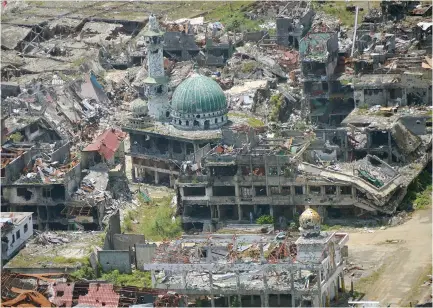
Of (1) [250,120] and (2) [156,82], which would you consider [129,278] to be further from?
(2) [156,82]

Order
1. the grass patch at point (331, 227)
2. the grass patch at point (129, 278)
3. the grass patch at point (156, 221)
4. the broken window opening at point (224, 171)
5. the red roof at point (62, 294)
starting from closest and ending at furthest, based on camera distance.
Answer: the red roof at point (62, 294)
the grass patch at point (129, 278)
the grass patch at point (331, 227)
the grass patch at point (156, 221)
the broken window opening at point (224, 171)

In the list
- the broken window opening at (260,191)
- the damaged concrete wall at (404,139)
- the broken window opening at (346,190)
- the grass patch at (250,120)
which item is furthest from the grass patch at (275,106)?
the broken window opening at (346,190)

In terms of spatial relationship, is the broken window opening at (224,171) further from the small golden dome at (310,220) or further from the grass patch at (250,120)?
the small golden dome at (310,220)

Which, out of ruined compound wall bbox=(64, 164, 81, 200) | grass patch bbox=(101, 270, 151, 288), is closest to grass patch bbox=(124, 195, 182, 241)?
ruined compound wall bbox=(64, 164, 81, 200)

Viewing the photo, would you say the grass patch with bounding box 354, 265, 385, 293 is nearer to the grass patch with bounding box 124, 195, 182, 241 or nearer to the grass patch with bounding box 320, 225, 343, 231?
the grass patch with bounding box 320, 225, 343, 231

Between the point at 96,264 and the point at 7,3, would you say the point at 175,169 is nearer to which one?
the point at 96,264

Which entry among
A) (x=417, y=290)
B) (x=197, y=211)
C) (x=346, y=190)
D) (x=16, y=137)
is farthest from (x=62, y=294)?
(x=16, y=137)
